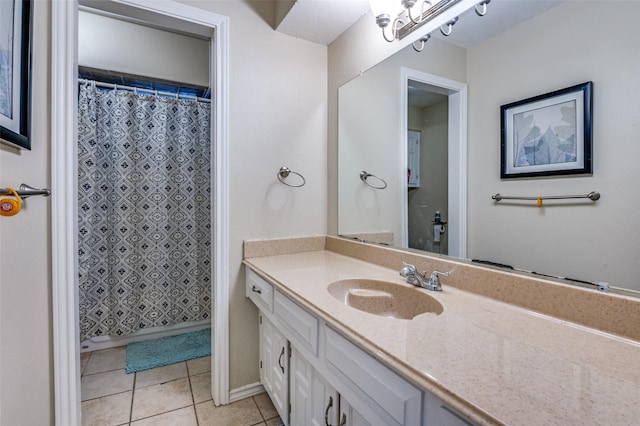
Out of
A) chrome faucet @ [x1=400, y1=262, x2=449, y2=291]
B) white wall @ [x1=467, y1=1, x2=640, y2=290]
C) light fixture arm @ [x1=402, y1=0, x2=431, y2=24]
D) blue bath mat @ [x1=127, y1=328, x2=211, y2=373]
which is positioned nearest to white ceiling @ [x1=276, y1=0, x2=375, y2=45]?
light fixture arm @ [x1=402, y1=0, x2=431, y2=24]

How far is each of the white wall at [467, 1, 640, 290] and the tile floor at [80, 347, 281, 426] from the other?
1.45 meters

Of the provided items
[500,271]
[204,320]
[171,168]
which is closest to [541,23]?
[500,271]

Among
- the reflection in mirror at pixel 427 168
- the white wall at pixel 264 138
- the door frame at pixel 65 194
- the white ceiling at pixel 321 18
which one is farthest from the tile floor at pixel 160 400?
the white ceiling at pixel 321 18

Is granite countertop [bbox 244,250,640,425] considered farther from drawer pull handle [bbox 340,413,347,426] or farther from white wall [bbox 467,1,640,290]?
drawer pull handle [bbox 340,413,347,426]

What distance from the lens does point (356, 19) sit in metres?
1.60

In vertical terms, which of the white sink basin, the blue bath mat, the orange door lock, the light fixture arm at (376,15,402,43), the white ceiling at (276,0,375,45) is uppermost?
the white ceiling at (276,0,375,45)

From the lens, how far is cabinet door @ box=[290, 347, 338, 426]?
3.20 feet

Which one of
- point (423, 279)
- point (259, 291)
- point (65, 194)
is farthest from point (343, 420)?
point (65, 194)

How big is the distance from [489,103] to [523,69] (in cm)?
13

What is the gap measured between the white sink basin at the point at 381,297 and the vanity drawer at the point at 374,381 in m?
0.30

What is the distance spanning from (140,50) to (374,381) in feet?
9.28

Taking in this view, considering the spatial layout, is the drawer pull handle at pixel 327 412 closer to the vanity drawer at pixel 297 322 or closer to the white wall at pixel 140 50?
the vanity drawer at pixel 297 322

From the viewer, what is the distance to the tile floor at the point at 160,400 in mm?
1525

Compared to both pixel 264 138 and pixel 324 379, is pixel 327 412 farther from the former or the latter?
pixel 264 138
